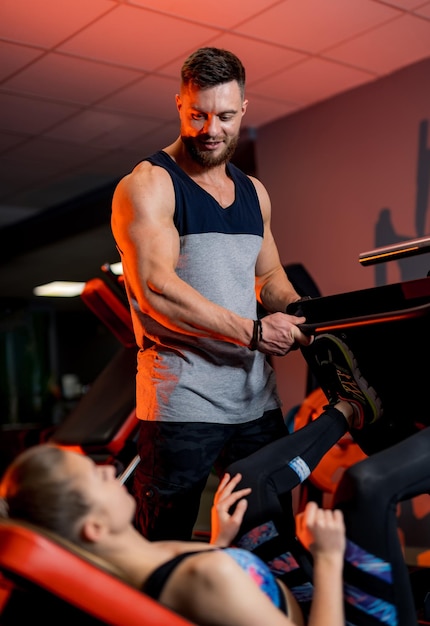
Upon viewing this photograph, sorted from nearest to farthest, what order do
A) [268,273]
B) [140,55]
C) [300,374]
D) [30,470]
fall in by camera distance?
[30,470] < [268,273] < [140,55] < [300,374]

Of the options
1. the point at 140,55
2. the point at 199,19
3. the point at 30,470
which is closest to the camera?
the point at 30,470

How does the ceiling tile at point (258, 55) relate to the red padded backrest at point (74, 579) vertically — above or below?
above

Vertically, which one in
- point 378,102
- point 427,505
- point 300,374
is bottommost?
point 427,505

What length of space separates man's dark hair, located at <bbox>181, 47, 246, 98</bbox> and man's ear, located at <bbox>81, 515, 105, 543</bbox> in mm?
1073

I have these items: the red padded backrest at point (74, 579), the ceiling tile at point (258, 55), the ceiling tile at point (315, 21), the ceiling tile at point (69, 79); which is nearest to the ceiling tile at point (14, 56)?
the ceiling tile at point (69, 79)

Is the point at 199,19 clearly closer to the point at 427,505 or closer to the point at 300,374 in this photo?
the point at 300,374

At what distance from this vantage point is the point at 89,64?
397 centimetres

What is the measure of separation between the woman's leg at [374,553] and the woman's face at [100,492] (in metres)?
0.37

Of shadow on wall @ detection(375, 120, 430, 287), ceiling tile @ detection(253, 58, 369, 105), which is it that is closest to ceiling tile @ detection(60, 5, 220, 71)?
ceiling tile @ detection(253, 58, 369, 105)

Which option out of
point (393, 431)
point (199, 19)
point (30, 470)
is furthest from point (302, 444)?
point (199, 19)

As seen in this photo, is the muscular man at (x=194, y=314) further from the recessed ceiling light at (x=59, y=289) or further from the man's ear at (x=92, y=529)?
the recessed ceiling light at (x=59, y=289)

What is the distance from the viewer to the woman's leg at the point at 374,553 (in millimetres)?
1312

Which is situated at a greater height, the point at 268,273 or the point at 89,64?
the point at 89,64

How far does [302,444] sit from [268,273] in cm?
64
